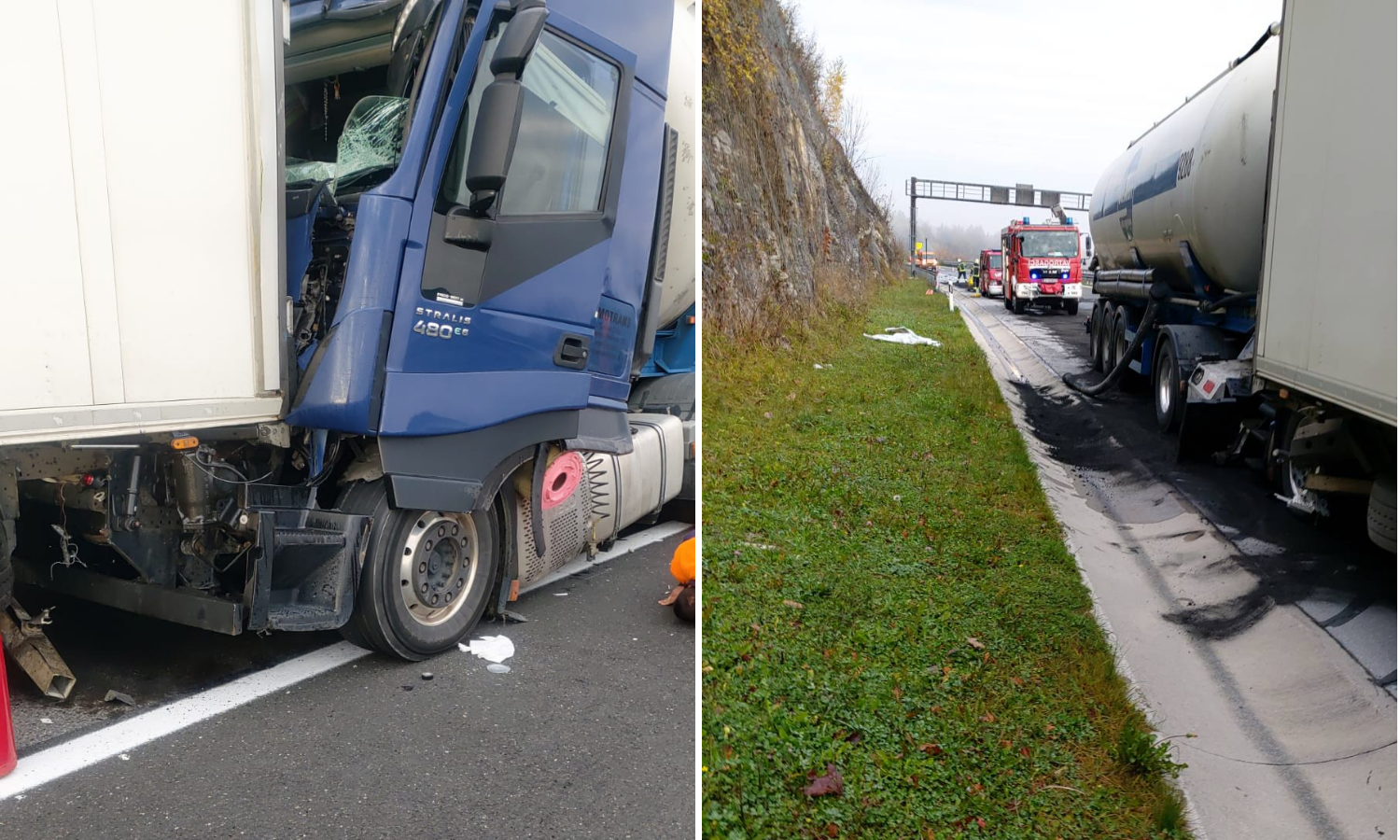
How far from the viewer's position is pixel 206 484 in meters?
4.37

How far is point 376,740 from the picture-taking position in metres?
4.14

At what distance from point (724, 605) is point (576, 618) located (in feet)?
3.56

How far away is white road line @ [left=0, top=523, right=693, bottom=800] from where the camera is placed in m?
3.70

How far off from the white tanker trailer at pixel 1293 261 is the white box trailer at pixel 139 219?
4680 mm

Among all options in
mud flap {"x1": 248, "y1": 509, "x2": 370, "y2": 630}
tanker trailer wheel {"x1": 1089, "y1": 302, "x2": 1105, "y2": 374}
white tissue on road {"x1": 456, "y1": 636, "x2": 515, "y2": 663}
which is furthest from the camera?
tanker trailer wheel {"x1": 1089, "y1": 302, "x2": 1105, "y2": 374}

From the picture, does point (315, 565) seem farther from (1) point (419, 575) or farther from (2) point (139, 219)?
(2) point (139, 219)

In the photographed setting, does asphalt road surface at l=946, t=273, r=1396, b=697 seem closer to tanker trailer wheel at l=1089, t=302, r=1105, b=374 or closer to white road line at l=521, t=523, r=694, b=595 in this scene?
white road line at l=521, t=523, r=694, b=595

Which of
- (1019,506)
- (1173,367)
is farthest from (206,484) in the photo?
(1173,367)

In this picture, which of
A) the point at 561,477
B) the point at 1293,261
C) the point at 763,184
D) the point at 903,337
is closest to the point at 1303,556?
the point at 1293,261

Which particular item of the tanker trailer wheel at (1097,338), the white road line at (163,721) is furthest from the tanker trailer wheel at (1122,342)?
the white road line at (163,721)

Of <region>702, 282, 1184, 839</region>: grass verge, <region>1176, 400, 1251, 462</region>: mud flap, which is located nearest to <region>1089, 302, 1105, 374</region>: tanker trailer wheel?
<region>1176, 400, 1251, 462</region>: mud flap

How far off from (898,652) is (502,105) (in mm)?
2768

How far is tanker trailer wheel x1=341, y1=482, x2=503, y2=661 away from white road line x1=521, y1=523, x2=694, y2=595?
0.58m

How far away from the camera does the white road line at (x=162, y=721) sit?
370cm
